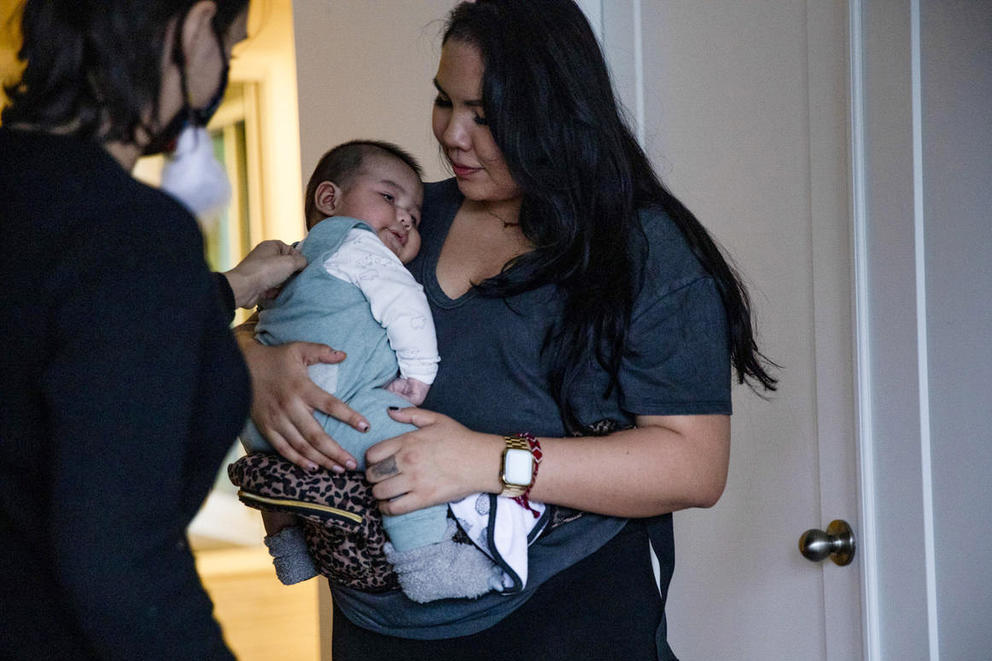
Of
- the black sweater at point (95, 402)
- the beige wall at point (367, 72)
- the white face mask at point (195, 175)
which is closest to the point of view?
the black sweater at point (95, 402)

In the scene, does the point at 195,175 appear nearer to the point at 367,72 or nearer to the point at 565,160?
the point at 565,160

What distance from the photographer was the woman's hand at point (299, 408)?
1396mm

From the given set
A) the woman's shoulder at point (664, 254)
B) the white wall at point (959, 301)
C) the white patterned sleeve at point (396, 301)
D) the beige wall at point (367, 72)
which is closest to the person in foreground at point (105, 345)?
the white patterned sleeve at point (396, 301)

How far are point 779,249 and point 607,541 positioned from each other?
71 cm

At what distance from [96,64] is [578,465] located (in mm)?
787

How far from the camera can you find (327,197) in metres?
1.73

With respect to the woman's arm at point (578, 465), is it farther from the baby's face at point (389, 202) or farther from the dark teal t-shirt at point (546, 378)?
the baby's face at point (389, 202)

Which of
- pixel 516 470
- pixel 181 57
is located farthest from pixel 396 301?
pixel 181 57

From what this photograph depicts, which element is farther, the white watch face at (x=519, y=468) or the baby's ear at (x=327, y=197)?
the baby's ear at (x=327, y=197)

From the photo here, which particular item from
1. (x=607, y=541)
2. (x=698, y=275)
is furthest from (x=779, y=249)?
(x=607, y=541)

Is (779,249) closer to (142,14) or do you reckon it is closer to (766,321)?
(766,321)

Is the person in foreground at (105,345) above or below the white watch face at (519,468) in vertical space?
above

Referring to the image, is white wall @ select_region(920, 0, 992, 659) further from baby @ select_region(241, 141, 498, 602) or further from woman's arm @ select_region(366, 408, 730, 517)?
baby @ select_region(241, 141, 498, 602)

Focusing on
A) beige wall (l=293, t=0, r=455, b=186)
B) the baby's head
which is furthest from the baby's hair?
beige wall (l=293, t=0, r=455, b=186)
